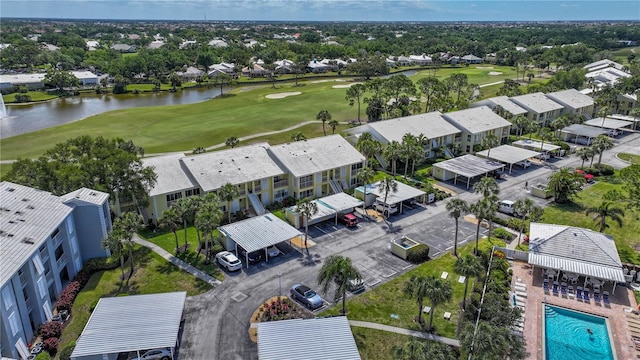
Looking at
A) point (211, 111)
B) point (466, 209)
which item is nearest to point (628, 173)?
point (466, 209)

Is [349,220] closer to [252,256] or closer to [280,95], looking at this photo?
[252,256]

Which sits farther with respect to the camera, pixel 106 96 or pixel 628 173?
pixel 106 96

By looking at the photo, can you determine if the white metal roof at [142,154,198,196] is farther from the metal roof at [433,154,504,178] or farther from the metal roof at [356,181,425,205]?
the metal roof at [433,154,504,178]

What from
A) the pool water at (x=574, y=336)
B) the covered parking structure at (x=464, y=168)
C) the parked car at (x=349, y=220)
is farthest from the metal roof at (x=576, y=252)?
the covered parking structure at (x=464, y=168)

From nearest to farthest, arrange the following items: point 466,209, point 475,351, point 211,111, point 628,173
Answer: point 475,351
point 466,209
point 628,173
point 211,111

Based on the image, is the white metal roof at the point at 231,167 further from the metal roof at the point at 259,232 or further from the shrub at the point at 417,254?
the shrub at the point at 417,254

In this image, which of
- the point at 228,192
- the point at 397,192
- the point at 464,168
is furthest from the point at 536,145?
the point at 228,192

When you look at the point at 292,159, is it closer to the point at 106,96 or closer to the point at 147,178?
the point at 147,178

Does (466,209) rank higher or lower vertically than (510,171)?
higher
